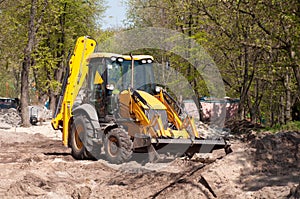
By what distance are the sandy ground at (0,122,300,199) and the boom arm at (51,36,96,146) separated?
2.18 metres

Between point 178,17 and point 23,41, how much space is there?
32.1ft

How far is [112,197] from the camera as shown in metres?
7.73

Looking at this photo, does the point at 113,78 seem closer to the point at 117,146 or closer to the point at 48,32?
the point at 117,146

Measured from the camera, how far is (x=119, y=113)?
11.5 metres

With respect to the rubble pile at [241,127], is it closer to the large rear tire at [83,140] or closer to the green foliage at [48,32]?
the large rear tire at [83,140]

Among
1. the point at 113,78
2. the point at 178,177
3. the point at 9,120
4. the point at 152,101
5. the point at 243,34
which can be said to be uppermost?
the point at 243,34

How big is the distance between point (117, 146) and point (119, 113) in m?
1.03

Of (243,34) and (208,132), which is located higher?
(243,34)

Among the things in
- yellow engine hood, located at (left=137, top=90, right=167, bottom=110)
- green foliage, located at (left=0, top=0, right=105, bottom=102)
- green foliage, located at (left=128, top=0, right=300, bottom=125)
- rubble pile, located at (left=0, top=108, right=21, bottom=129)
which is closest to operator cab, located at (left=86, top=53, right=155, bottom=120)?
yellow engine hood, located at (left=137, top=90, right=167, bottom=110)

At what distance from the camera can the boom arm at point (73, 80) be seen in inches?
494

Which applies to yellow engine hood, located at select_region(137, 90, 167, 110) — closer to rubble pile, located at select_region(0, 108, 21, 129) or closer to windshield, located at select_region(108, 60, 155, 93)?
windshield, located at select_region(108, 60, 155, 93)

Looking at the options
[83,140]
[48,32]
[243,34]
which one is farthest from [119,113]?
[48,32]

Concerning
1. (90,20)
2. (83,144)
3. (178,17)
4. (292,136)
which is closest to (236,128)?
(178,17)

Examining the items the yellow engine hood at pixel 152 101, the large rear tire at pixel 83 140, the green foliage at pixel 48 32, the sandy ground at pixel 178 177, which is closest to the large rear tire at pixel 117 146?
the sandy ground at pixel 178 177
